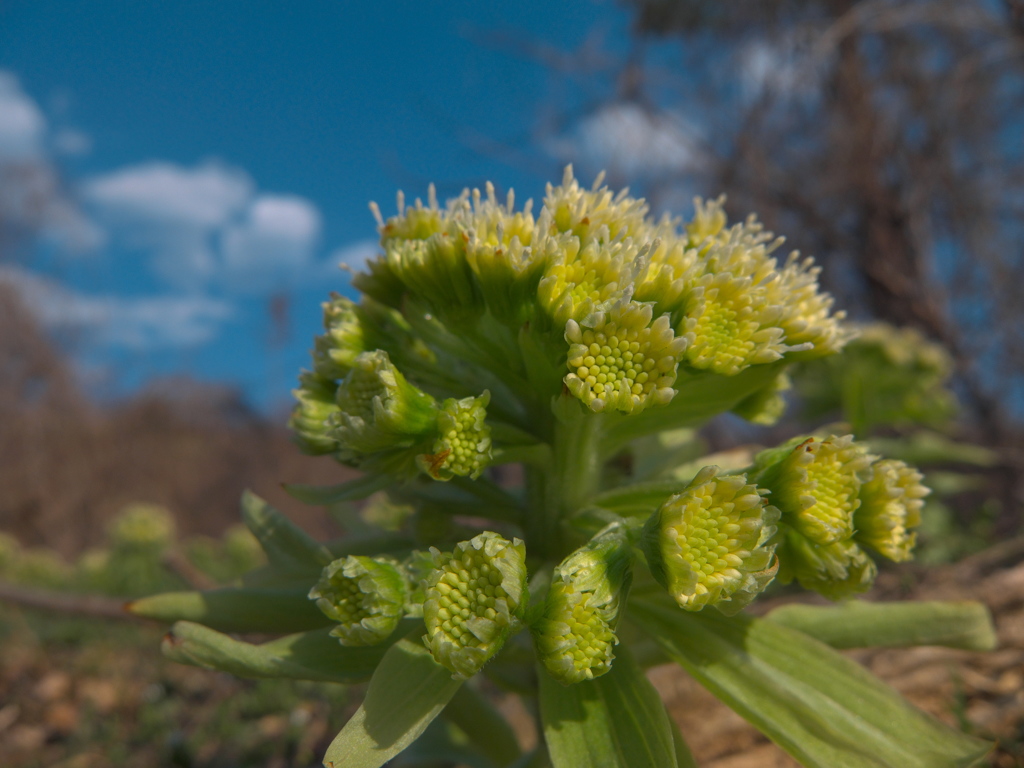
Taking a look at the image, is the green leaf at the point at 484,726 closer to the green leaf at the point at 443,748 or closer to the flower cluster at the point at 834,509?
the green leaf at the point at 443,748

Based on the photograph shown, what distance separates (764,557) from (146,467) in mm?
20196

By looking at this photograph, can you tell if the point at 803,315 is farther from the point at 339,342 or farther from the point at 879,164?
the point at 879,164

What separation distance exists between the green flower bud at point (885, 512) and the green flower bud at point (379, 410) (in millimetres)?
1023

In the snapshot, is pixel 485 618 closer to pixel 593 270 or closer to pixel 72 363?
pixel 593 270

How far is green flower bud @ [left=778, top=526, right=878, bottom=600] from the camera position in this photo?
1.58 m

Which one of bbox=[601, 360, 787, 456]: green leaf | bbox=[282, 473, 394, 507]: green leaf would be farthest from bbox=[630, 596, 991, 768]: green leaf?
bbox=[282, 473, 394, 507]: green leaf

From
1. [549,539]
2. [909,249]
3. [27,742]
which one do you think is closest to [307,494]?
[549,539]

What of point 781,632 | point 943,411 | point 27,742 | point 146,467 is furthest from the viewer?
point 146,467

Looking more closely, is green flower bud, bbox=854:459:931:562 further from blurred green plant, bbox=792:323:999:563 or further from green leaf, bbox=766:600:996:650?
blurred green plant, bbox=792:323:999:563

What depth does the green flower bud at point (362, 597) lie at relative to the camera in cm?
151

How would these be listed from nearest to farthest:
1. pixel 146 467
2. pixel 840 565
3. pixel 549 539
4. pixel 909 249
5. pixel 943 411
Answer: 1. pixel 840 565
2. pixel 549 539
3. pixel 943 411
4. pixel 909 249
5. pixel 146 467

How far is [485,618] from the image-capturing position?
141cm

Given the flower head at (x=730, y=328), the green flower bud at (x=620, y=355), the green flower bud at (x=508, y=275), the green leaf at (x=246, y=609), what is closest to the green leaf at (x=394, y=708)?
the green leaf at (x=246, y=609)

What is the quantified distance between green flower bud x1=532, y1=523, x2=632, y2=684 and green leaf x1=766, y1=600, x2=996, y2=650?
0.78m
